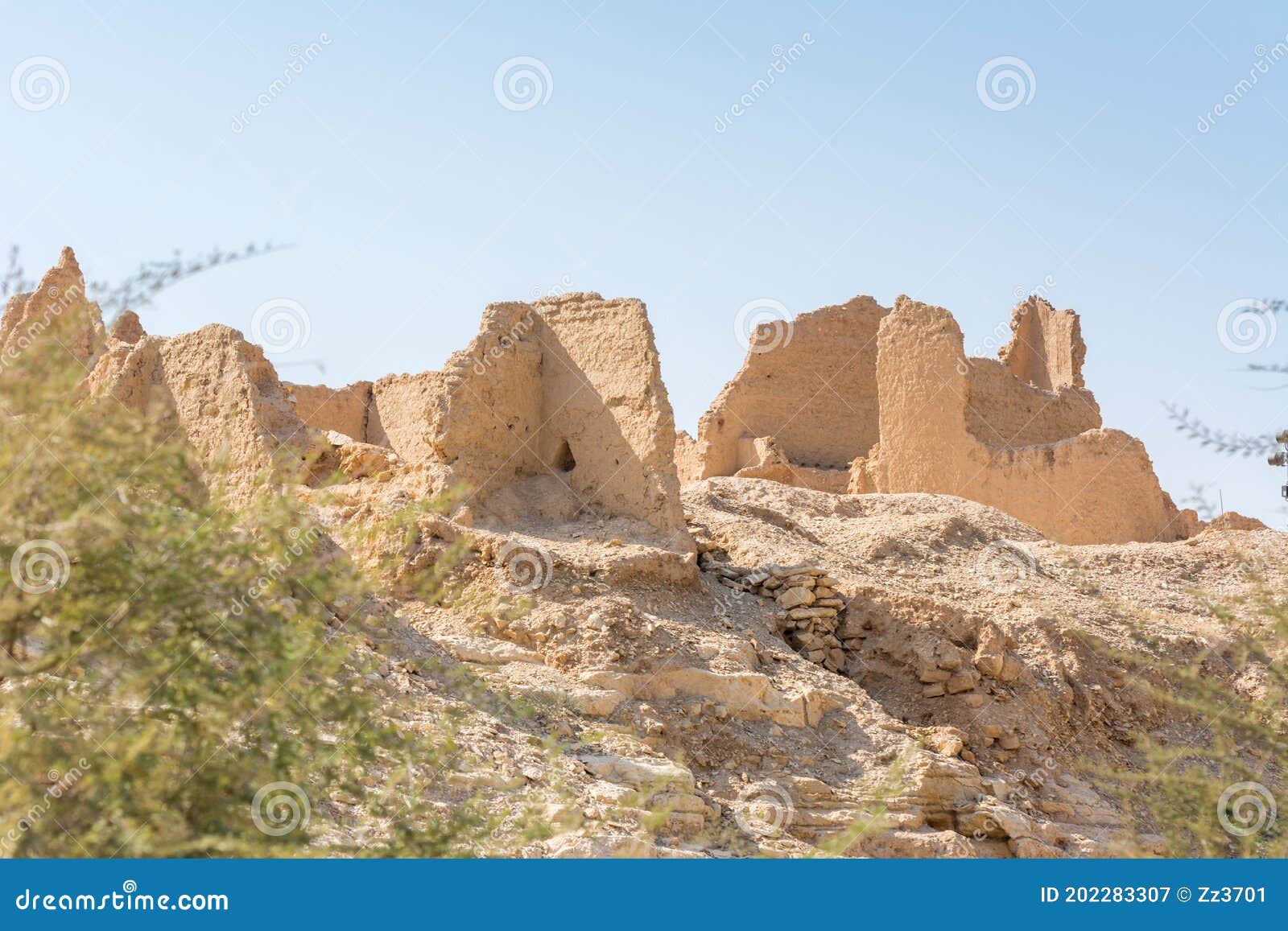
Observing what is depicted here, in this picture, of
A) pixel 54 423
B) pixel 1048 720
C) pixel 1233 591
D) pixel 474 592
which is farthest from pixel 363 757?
pixel 1233 591

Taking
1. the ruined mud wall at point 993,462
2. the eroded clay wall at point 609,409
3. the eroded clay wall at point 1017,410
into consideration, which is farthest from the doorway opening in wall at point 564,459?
the eroded clay wall at point 1017,410

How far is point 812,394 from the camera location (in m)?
23.1

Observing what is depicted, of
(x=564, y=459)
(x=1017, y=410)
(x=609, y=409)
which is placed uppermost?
(x=1017, y=410)

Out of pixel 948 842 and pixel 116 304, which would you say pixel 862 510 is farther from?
pixel 116 304

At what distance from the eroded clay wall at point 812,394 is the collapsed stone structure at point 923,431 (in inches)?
0.7

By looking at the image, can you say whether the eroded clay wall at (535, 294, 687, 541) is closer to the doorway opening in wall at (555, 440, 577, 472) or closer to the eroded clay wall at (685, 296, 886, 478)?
the doorway opening in wall at (555, 440, 577, 472)

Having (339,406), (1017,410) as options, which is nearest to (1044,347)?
(1017,410)

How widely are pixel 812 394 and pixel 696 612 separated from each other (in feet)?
39.3

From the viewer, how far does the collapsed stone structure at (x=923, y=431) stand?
727 inches

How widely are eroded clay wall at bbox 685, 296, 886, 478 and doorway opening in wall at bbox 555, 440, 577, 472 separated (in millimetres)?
9651

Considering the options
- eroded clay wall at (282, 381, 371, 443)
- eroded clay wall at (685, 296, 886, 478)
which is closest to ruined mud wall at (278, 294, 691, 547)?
eroded clay wall at (282, 381, 371, 443)

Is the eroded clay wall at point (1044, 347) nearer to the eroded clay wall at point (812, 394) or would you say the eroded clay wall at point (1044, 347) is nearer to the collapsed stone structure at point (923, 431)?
the collapsed stone structure at point (923, 431)

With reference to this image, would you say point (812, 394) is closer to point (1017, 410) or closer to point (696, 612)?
point (1017, 410)

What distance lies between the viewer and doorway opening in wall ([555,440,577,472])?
43.0 feet
